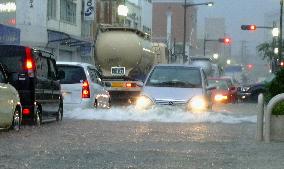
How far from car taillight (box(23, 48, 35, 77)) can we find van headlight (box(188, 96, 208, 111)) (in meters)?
5.03

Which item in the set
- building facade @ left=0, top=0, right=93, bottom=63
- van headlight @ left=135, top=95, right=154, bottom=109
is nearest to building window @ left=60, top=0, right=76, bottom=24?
building facade @ left=0, top=0, right=93, bottom=63

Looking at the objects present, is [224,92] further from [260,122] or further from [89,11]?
[260,122]

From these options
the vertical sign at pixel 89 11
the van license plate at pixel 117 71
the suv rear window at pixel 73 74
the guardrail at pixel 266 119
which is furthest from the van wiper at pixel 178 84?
the vertical sign at pixel 89 11

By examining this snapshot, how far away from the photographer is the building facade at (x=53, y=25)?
4797 centimetres

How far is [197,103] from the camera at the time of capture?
2181 cm

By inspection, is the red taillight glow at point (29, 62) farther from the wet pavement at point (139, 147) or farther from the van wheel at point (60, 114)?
the van wheel at point (60, 114)

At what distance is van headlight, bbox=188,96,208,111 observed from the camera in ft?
71.1

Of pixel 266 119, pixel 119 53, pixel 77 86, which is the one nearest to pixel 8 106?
pixel 266 119

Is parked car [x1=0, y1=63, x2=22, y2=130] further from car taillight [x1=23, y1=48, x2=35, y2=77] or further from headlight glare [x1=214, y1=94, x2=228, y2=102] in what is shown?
headlight glare [x1=214, y1=94, x2=228, y2=102]

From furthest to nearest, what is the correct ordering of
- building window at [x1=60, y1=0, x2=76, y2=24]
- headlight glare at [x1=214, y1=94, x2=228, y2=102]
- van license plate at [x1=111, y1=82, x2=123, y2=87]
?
building window at [x1=60, y1=0, x2=76, y2=24]
headlight glare at [x1=214, y1=94, x2=228, y2=102]
van license plate at [x1=111, y1=82, x2=123, y2=87]

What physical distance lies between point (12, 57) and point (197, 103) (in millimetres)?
5650

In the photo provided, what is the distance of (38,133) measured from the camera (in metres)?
15.8

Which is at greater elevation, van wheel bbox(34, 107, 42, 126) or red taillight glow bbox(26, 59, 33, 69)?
red taillight glow bbox(26, 59, 33, 69)

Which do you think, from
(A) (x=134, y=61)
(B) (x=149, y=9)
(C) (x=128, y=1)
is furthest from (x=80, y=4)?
(B) (x=149, y=9)
